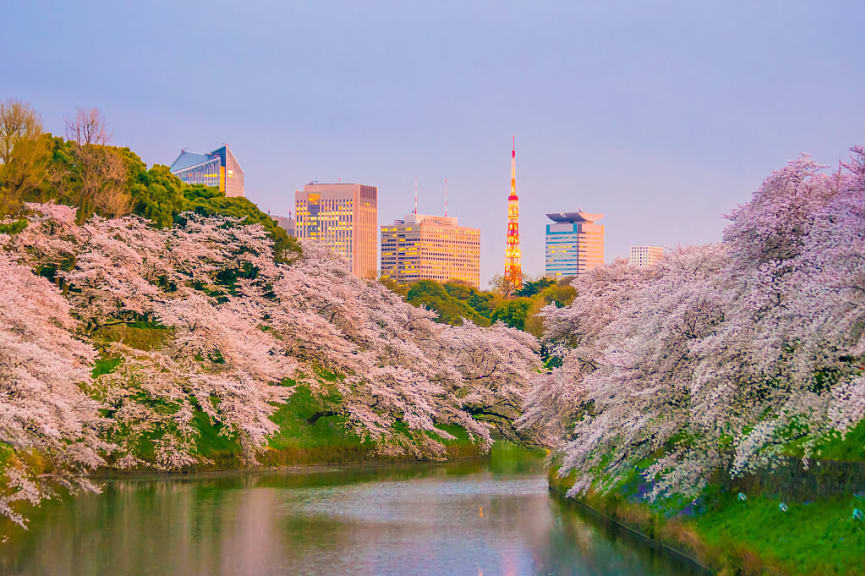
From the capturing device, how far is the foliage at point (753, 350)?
22891 mm

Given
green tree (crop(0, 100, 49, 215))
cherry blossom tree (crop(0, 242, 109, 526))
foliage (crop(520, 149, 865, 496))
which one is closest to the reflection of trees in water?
cherry blossom tree (crop(0, 242, 109, 526))

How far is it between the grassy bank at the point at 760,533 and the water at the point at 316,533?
0.99 m

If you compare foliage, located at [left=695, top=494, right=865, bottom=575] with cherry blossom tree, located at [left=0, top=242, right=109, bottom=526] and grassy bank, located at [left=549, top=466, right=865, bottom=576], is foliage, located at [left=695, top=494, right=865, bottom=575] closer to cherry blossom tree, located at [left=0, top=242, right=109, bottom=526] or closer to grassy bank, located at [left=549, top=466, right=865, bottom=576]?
grassy bank, located at [left=549, top=466, right=865, bottom=576]

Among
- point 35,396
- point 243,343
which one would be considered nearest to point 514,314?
point 243,343

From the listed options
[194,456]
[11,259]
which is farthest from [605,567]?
[11,259]

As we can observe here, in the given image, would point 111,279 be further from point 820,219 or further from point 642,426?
point 820,219

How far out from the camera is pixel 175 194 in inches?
3115

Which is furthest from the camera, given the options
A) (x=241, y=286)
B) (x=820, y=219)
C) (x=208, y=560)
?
(x=241, y=286)

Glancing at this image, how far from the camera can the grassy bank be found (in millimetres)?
21672

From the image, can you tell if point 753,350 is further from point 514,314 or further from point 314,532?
point 514,314

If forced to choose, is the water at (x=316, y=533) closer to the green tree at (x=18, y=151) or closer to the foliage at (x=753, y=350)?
the foliage at (x=753, y=350)

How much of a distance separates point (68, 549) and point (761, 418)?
858 inches

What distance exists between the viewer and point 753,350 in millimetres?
25906

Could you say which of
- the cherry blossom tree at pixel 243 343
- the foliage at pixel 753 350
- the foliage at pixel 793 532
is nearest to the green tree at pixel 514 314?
the cherry blossom tree at pixel 243 343
